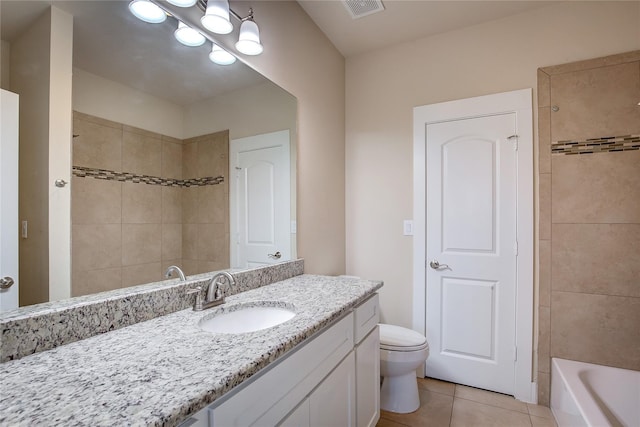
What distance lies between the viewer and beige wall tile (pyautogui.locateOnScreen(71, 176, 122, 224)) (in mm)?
971

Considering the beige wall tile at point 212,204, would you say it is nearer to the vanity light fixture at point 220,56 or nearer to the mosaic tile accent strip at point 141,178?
the mosaic tile accent strip at point 141,178

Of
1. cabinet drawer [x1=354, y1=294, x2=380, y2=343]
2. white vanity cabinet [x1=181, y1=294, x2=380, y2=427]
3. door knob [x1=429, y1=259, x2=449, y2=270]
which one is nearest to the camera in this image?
white vanity cabinet [x1=181, y1=294, x2=380, y2=427]

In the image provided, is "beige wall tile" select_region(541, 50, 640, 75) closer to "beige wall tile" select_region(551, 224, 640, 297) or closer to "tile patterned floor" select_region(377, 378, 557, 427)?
"beige wall tile" select_region(551, 224, 640, 297)

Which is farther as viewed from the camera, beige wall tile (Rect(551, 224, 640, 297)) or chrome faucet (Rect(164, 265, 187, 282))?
beige wall tile (Rect(551, 224, 640, 297))

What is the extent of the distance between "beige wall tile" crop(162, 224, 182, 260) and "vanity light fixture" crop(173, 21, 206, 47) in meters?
0.79

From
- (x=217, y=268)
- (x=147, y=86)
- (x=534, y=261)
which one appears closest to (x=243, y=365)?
(x=217, y=268)

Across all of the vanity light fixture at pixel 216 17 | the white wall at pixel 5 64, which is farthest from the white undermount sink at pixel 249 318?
the vanity light fixture at pixel 216 17

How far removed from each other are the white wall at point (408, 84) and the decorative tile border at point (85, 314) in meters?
1.53

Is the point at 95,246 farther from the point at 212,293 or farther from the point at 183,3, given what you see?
the point at 183,3

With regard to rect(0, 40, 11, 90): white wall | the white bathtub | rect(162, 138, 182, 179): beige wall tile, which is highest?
rect(0, 40, 11, 90): white wall

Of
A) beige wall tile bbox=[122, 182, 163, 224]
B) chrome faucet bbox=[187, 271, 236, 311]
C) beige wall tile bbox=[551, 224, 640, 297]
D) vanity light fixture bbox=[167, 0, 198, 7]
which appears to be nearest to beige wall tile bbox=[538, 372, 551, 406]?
beige wall tile bbox=[551, 224, 640, 297]

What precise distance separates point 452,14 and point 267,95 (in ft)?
4.61

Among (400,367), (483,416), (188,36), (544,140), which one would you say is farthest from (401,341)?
(188,36)

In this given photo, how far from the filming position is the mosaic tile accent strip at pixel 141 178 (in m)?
0.99
